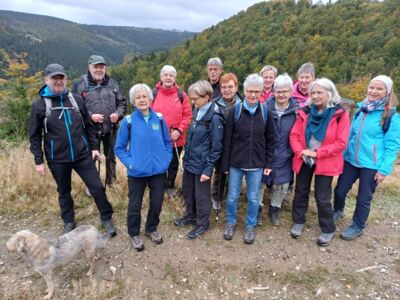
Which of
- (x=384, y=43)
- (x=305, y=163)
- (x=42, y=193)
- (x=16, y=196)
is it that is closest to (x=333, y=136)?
(x=305, y=163)

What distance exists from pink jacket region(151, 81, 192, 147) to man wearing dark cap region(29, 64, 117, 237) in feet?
3.05

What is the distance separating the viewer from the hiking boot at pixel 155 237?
3631 mm

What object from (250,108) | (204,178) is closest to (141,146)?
(204,178)

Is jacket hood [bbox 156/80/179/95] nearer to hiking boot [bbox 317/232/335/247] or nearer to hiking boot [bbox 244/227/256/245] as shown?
hiking boot [bbox 244/227/256/245]

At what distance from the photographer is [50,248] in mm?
2842

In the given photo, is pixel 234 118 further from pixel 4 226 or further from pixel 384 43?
pixel 384 43

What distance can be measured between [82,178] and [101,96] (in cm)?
116

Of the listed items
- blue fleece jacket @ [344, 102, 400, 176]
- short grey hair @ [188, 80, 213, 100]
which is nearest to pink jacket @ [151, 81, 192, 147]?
short grey hair @ [188, 80, 213, 100]

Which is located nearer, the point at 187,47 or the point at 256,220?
the point at 256,220

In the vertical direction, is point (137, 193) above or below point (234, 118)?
below

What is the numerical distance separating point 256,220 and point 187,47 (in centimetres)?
8972

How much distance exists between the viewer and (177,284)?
3.07 m

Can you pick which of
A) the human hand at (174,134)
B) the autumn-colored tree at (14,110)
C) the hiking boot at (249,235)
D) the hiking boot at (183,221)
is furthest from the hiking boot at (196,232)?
the autumn-colored tree at (14,110)

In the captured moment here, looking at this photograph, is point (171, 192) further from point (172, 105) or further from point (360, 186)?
point (360, 186)
